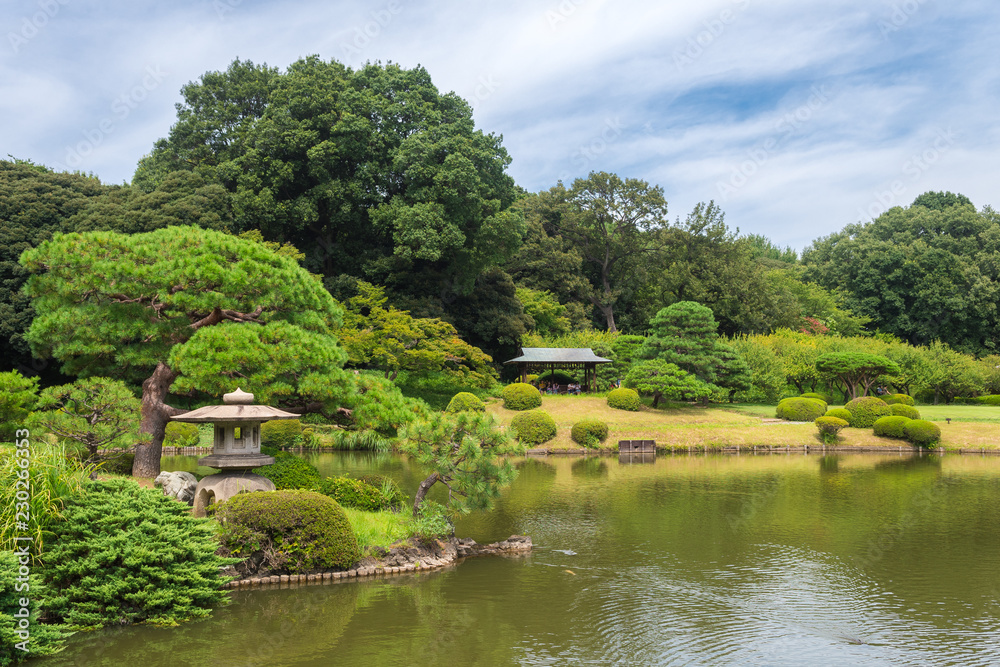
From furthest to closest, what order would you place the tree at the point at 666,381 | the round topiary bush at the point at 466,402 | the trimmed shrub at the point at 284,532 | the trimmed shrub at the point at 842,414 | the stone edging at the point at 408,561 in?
1. the tree at the point at 666,381
2. the trimmed shrub at the point at 842,414
3. the round topiary bush at the point at 466,402
4. the stone edging at the point at 408,561
5. the trimmed shrub at the point at 284,532

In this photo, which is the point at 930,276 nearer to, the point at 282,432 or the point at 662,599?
the point at 282,432

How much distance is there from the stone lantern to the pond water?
2.17 m

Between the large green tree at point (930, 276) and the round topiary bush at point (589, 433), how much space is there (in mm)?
34354

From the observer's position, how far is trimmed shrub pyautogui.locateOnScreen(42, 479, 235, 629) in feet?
28.7

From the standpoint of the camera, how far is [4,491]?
8453 mm

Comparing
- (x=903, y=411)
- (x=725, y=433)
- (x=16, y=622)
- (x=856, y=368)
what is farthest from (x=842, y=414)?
(x=16, y=622)

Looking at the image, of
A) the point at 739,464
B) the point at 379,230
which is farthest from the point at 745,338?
the point at 379,230

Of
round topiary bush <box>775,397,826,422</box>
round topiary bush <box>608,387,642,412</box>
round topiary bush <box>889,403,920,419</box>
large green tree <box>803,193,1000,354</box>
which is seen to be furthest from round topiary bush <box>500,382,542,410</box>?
large green tree <box>803,193,1000,354</box>

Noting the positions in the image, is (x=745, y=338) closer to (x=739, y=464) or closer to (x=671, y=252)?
(x=671, y=252)

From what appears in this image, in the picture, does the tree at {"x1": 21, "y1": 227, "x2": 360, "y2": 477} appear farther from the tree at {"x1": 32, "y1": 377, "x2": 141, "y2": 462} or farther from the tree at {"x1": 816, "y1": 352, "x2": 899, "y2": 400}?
the tree at {"x1": 816, "y1": 352, "x2": 899, "y2": 400}

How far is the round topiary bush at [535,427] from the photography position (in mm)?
29391

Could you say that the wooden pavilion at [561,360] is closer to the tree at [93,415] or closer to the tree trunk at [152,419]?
the tree trunk at [152,419]

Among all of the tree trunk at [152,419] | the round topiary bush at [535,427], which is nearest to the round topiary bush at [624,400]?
the round topiary bush at [535,427]

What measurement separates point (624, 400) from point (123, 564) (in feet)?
91.2
